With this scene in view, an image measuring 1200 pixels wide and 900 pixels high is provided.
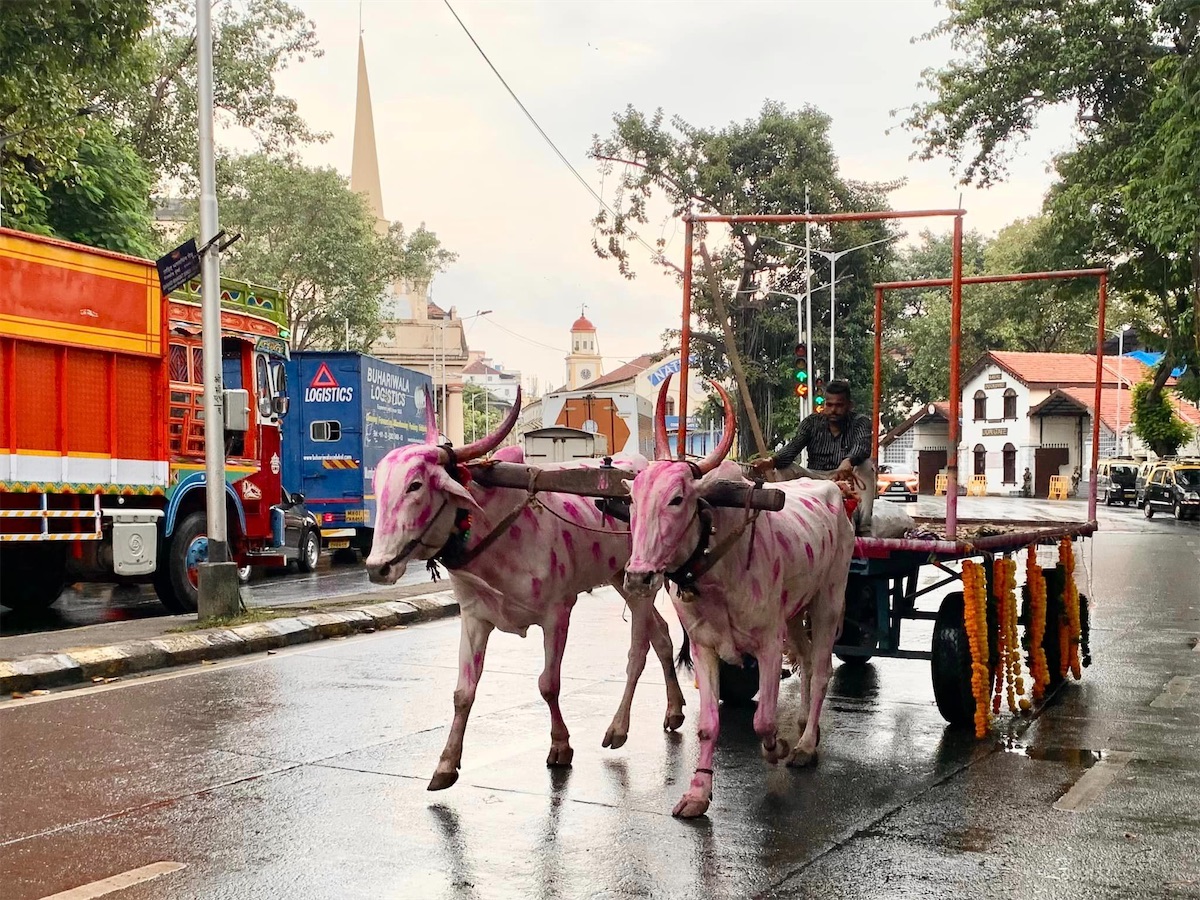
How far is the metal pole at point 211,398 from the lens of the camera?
11.6 metres

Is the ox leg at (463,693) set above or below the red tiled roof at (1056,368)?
below

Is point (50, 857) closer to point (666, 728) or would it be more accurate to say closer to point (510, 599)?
point (510, 599)

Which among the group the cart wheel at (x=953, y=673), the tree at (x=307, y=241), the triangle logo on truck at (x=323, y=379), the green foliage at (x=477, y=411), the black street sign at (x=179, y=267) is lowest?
the cart wheel at (x=953, y=673)

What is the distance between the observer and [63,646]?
10.2m

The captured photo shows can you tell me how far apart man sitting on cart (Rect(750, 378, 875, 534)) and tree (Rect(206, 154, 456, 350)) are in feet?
119

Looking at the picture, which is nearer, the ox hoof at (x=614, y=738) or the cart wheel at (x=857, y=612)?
the ox hoof at (x=614, y=738)

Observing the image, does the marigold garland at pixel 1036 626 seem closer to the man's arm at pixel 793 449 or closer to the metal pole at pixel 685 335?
the man's arm at pixel 793 449

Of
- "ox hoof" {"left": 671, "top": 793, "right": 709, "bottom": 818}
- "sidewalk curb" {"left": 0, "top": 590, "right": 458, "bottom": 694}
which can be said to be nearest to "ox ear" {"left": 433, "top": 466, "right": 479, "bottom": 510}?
"ox hoof" {"left": 671, "top": 793, "right": 709, "bottom": 818}

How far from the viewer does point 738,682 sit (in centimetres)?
806

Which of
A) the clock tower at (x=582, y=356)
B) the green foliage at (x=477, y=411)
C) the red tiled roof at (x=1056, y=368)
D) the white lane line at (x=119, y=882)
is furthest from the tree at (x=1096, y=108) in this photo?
the clock tower at (x=582, y=356)

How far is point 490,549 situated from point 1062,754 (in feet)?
10.8

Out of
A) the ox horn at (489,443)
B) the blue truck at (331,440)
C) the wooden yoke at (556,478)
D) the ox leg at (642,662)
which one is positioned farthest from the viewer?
the blue truck at (331,440)

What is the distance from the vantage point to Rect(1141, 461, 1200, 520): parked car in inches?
1511

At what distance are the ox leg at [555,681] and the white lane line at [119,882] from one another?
205 cm
